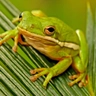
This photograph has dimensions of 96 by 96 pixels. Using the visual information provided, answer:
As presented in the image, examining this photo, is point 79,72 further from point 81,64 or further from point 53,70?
point 53,70

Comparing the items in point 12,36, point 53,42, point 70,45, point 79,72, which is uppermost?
point 12,36

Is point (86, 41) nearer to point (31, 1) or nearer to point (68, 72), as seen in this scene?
point (68, 72)

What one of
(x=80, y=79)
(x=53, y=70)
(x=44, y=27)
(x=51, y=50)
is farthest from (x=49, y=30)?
(x=80, y=79)

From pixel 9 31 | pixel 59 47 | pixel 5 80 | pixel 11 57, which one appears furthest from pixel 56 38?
pixel 5 80

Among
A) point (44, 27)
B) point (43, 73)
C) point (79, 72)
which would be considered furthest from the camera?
point (79, 72)

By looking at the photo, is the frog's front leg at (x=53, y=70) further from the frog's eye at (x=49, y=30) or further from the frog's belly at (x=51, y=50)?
the frog's eye at (x=49, y=30)

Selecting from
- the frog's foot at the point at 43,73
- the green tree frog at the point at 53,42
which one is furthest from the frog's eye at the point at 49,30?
the frog's foot at the point at 43,73

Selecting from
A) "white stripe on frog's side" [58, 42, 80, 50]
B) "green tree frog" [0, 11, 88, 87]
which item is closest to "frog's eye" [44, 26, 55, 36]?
"green tree frog" [0, 11, 88, 87]
